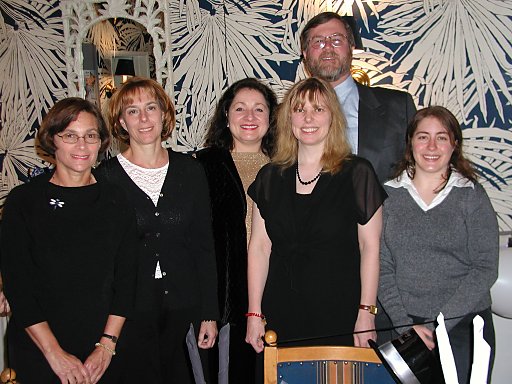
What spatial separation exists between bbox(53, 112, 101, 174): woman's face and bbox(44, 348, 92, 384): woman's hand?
0.60 m

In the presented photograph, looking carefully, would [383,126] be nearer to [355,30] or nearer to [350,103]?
[350,103]

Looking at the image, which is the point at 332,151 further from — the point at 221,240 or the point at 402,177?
the point at 221,240

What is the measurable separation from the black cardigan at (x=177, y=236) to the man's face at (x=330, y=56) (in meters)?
0.77

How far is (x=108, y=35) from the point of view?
133 inches

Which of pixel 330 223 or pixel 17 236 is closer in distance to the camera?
pixel 17 236

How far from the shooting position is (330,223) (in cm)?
190

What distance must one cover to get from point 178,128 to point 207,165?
1318 mm

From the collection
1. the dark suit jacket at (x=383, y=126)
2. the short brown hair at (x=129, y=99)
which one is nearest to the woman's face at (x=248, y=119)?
the short brown hair at (x=129, y=99)

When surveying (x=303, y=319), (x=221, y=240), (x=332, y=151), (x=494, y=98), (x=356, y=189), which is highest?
(x=494, y=98)

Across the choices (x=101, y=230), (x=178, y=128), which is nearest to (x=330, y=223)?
(x=101, y=230)

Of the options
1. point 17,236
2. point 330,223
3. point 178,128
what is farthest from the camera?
point 178,128

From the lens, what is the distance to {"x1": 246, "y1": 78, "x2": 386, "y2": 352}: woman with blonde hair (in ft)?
6.26

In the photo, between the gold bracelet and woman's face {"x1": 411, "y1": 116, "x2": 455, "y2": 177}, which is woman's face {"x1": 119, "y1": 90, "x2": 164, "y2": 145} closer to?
the gold bracelet

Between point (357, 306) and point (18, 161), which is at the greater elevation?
point (18, 161)
